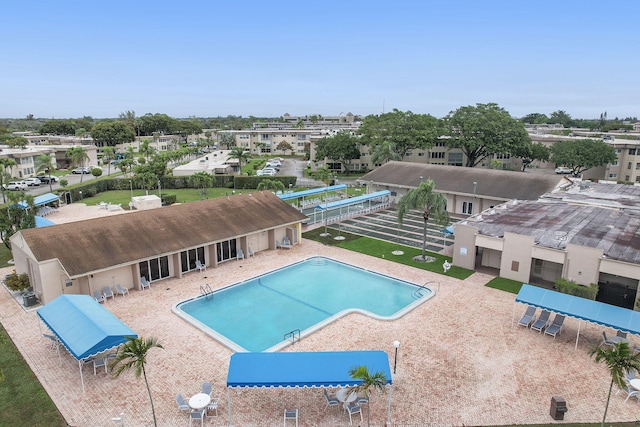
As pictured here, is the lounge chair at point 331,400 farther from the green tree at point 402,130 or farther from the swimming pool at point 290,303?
the green tree at point 402,130

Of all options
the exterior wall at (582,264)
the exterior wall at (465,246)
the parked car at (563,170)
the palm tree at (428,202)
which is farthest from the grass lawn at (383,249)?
the parked car at (563,170)

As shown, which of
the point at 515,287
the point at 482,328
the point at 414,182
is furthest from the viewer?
the point at 414,182

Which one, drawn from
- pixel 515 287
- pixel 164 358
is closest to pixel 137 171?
pixel 164 358

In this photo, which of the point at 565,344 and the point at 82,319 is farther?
the point at 565,344

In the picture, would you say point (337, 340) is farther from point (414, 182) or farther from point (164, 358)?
point (414, 182)

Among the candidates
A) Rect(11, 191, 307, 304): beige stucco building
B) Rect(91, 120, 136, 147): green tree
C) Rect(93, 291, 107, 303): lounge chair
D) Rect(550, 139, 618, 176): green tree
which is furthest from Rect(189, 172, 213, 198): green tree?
Rect(91, 120, 136, 147): green tree

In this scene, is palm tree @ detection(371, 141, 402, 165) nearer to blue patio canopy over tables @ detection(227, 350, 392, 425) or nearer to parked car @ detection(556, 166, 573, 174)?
parked car @ detection(556, 166, 573, 174)

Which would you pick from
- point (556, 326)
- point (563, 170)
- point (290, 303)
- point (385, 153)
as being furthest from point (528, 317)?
point (563, 170)
